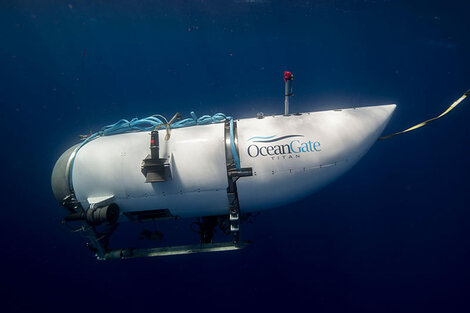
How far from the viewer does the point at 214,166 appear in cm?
170

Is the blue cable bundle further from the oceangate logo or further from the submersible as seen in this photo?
the oceangate logo

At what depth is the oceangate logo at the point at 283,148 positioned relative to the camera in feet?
5.60

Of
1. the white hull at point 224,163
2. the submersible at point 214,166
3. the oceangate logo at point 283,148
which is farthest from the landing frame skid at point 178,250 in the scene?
the oceangate logo at point 283,148

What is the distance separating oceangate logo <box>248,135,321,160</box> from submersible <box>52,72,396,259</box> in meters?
0.01

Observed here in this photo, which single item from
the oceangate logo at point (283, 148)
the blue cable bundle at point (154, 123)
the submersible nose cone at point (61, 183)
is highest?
the blue cable bundle at point (154, 123)

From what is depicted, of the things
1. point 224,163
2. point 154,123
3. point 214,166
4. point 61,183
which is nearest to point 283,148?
point 224,163

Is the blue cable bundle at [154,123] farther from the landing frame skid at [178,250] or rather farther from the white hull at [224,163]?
the landing frame skid at [178,250]

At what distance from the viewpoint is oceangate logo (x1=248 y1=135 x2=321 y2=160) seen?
5.60 feet

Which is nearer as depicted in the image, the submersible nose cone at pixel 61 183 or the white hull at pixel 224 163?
the white hull at pixel 224 163

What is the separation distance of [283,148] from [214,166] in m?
0.73

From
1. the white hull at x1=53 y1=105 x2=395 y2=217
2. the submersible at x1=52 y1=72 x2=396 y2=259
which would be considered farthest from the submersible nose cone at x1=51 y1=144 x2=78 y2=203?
the white hull at x1=53 y1=105 x2=395 y2=217

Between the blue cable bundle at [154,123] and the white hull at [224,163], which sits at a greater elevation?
the blue cable bundle at [154,123]

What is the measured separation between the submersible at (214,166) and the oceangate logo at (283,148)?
1 centimetres

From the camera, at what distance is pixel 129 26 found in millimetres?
4129
